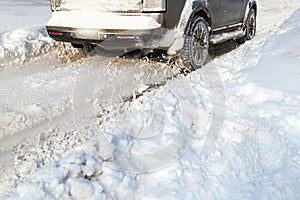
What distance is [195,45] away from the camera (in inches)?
190

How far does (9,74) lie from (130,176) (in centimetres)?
268

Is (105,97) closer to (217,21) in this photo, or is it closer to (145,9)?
(145,9)

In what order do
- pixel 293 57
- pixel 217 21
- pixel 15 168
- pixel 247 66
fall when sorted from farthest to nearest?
pixel 217 21
pixel 247 66
pixel 293 57
pixel 15 168

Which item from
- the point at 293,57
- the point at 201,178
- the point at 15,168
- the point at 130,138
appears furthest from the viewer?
the point at 293,57

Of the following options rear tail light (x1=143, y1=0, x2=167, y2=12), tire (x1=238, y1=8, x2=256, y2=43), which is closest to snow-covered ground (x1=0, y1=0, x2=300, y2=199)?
rear tail light (x1=143, y1=0, x2=167, y2=12)

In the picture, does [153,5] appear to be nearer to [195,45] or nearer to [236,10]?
[195,45]

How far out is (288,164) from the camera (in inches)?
101

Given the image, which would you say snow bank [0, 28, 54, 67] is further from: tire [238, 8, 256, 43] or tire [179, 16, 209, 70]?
tire [238, 8, 256, 43]

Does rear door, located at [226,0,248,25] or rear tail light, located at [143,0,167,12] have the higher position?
rear tail light, located at [143,0,167,12]

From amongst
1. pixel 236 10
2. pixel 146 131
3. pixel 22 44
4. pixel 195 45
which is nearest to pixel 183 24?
pixel 195 45

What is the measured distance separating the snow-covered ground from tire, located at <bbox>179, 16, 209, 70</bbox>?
0.86 ft

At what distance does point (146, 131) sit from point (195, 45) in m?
2.34

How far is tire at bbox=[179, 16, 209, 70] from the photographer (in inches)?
179

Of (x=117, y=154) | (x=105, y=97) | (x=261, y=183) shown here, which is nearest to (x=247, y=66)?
(x=105, y=97)
